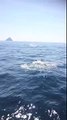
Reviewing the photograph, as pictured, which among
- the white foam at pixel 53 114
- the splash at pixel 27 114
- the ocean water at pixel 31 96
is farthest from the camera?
the ocean water at pixel 31 96

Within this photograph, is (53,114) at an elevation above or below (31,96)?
below

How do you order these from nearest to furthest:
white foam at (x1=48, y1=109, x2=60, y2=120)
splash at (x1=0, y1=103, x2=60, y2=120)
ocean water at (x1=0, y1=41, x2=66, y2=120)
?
1. splash at (x1=0, y1=103, x2=60, y2=120)
2. white foam at (x1=48, y1=109, x2=60, y2=120)
3. ocean water at (x1=0, y1=41, x2=66, y2=120)

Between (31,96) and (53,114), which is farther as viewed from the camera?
(31,96)

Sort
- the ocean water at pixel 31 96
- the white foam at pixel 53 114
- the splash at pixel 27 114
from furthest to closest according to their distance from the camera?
the ocean water at pixel 31 96
the white foam at pixel 53 114
the splash at pixel 27 114

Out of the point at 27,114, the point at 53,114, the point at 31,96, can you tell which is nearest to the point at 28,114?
the point at 27,114

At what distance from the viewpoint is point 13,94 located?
25.7 feet

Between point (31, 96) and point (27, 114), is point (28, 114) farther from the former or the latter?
point (31, 96)

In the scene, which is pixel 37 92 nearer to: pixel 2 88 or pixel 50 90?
pixel 50 90

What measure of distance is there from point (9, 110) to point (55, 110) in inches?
78.8

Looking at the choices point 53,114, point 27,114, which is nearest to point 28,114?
point 27,114

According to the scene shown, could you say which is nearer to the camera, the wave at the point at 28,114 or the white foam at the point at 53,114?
the wave at the point at 28,114

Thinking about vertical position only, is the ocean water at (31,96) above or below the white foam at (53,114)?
above

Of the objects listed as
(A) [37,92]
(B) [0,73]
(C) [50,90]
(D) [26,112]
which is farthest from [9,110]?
(B) [0,73]

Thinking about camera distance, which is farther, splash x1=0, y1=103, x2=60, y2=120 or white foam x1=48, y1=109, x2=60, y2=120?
white foam x1=48, y1=109, x2=60, y2=120
